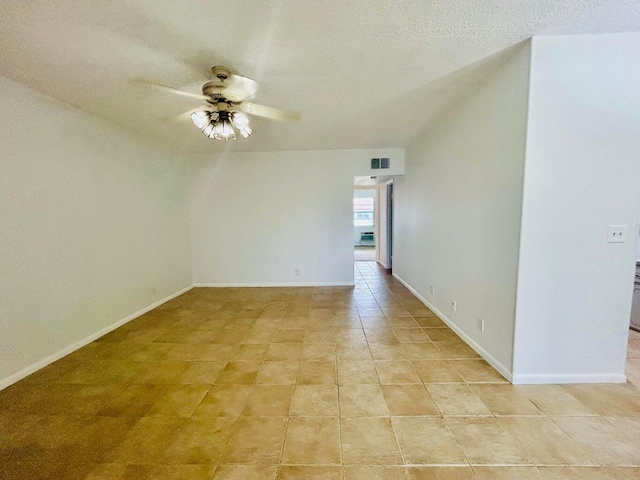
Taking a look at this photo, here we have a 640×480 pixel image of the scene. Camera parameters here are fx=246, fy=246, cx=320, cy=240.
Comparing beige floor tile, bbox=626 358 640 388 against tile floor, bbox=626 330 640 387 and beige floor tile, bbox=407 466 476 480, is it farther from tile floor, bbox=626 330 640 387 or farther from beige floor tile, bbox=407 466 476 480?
beige floor tile, bbox=407 466 476 480

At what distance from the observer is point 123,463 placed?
1.35 metres

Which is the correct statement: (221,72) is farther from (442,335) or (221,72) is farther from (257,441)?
(442,335)

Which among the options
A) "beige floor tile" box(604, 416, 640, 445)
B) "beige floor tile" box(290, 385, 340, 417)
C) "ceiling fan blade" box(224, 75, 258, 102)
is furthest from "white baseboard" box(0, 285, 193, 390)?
"beige floor tile" box(604, 416, 640, 445)

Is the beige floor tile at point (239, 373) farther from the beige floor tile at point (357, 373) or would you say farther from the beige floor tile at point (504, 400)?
the beige floor tile at point (504, 400)

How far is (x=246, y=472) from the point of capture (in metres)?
1.29

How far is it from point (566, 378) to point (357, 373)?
161 centimetres

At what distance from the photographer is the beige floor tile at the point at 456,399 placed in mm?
1673

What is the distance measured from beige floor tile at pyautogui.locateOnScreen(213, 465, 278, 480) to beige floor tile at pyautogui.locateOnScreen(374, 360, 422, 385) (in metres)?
1.03

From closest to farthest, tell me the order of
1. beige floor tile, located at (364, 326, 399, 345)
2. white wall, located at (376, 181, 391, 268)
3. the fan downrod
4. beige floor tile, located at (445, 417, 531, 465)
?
beige floor tile, located at (445, 417, 531, 465), the fan downrod, beige floor tile, located at (364, 326, 399, 345), white wall, located at (376, 181, 391, 268)

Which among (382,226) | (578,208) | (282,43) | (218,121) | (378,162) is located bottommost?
(382,226)

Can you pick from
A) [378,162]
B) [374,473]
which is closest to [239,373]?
[374,473]

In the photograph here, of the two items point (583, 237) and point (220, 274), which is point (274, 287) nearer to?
point (220, 274)

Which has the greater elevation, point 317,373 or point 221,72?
point 221,72

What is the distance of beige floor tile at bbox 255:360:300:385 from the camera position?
79.6 inches
